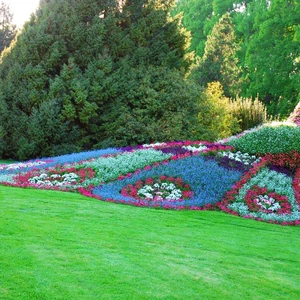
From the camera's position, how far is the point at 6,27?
3042 centimetres

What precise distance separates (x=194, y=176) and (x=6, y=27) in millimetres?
23714

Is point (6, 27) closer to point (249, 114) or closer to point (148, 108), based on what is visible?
point (148, 108)

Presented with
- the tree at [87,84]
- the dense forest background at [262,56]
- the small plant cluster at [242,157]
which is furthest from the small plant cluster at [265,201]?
the dense forest background at [262,56]

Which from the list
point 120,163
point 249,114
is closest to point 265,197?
point 120,163

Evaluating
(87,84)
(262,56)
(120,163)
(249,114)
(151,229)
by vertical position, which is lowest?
(151,229)

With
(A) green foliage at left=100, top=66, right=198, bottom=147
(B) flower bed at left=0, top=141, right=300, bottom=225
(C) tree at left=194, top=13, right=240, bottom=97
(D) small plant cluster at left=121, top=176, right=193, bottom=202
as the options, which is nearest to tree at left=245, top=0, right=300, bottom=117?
(C) tree at left=194, top=13, right=240, bottom=97

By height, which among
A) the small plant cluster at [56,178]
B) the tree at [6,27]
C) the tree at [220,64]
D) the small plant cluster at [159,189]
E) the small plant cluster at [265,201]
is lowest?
the small plant cluster at [265,201]

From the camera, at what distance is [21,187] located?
377 inches

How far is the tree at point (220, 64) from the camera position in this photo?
98.9 feet

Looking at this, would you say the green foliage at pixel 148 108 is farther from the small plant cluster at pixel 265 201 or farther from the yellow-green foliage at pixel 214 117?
the small plant cluster at pixel 265 201

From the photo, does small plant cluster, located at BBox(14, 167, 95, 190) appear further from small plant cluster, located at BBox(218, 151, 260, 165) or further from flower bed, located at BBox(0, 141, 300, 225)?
small plant cluster, located at BBox(218, 151, 260, 165)

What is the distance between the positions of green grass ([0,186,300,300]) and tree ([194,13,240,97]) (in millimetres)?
A: 23342

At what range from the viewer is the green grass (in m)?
4.05

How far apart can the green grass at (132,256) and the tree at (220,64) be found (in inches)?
919
